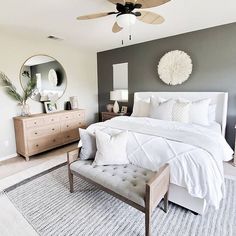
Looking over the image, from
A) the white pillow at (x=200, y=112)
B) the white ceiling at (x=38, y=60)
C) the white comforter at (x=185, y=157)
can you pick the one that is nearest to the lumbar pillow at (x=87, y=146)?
the white comforter at (x=185, y=157)

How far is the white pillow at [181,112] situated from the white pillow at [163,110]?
73 millimetres

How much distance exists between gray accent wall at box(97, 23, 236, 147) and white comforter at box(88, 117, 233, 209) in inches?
57.1

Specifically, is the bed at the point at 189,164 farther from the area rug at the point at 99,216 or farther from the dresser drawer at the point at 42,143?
the dresser drawer at the point at 42,143

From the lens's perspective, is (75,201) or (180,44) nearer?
(75,201)

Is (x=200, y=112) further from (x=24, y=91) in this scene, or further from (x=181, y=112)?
(x=24, y=91)

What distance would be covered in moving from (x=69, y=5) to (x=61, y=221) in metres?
2.62

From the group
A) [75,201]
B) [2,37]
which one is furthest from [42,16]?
[75,201]

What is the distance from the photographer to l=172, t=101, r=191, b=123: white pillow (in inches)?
114

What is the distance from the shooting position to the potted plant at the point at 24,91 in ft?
10.6

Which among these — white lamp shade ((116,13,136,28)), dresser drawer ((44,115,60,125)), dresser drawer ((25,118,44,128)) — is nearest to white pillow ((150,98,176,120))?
white lamp shade ((116,13,136,28))

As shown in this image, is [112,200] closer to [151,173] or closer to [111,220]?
[111,220]

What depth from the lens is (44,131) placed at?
3.47 metres

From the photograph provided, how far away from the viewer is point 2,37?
3127 mm

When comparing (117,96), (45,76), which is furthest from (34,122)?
(117,96)
